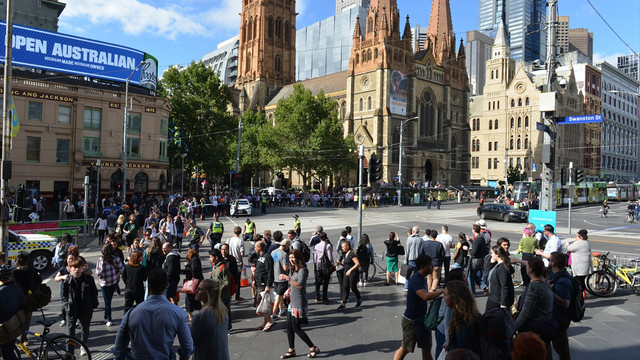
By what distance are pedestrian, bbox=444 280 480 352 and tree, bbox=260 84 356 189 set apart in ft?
150

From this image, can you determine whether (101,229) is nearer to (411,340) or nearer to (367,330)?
(367,330)

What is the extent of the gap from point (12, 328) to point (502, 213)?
Answer: 29140 millimetres

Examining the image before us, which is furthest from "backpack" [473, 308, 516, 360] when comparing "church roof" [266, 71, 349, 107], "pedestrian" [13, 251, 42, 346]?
"church roof" [266, 71, 349, 107]

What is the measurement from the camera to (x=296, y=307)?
20.9 ft

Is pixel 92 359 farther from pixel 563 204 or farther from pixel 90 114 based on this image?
pixel 563 204

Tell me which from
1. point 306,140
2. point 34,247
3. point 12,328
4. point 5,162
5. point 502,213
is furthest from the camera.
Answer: point 306,140

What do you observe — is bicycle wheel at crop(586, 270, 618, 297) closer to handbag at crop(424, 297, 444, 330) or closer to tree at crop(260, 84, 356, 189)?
handbag at crop(424, 297, 444, 330)

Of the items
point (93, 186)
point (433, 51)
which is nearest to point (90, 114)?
point (93, 186)

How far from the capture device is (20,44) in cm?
3083

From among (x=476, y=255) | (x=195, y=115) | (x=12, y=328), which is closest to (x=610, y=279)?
(x=476, y=255)

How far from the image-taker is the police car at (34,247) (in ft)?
38.6

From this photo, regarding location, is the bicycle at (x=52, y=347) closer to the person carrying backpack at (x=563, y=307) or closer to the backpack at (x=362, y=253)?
the backpack at (x=362, y=253)

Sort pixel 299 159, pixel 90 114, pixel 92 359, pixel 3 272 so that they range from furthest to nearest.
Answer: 1. pixel 299 159
2. pixel 90 114
3. pixel 92 359
4. pixel 3 272

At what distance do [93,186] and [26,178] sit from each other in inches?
499
